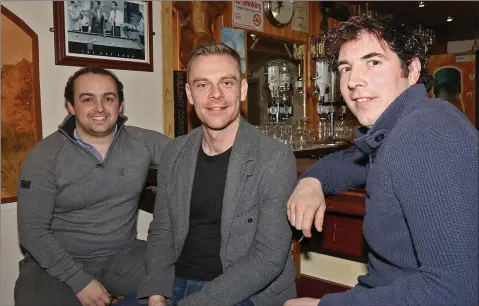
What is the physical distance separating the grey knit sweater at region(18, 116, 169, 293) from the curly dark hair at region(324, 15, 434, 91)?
4.77 ft

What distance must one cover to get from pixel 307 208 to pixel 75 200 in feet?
4.46

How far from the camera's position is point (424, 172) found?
2.83 feet

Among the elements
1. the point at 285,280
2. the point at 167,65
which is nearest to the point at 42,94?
the point at 167,65

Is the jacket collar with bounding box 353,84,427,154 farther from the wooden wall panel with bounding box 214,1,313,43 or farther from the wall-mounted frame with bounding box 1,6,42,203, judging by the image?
the wooden wall panel with bounding box 214,1,313,43

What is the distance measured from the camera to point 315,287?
2273mm

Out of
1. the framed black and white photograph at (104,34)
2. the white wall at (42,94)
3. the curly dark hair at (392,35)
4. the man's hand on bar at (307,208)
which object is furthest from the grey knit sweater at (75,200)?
the curly dark hair at (392,35)

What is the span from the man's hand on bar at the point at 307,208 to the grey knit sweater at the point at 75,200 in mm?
1169

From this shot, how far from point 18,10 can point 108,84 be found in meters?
0.72

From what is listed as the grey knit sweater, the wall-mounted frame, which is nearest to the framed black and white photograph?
the wall-mounted frame

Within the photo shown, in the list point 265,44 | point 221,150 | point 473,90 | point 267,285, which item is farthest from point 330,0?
point 267,285

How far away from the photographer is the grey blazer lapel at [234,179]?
5.34 feet

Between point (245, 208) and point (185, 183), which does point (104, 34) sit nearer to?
point (185, 183)

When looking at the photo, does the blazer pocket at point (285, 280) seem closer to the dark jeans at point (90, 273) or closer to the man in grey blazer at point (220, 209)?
the man in grey blazer at point (220, 209)

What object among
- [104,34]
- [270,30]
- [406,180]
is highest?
[270,30]
